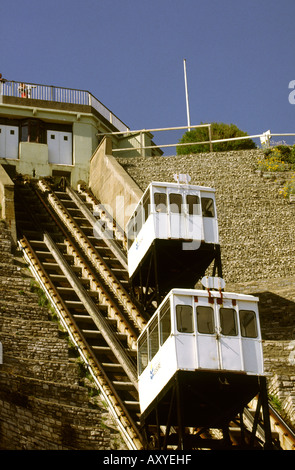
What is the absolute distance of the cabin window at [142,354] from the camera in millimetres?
24344

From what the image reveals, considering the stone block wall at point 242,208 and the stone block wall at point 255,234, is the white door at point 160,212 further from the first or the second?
the stone block wall at point 242,208

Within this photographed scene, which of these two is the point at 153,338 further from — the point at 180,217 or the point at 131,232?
the point at 131,232

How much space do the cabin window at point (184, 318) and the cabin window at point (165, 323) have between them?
0.33 m

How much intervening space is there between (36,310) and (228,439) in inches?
317

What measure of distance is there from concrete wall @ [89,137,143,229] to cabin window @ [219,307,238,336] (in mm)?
13627

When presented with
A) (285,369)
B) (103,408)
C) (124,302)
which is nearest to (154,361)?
(103,408)

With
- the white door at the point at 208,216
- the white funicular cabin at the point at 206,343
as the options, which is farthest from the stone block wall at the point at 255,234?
the white door at the point at 208,216

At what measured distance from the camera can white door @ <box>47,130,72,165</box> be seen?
4544 cm

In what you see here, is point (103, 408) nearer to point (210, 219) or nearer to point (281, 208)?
point (210, 219)

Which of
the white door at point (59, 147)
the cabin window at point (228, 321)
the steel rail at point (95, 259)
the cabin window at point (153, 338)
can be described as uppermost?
the white door at point (59, 147)

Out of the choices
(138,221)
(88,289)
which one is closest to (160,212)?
(138,221)

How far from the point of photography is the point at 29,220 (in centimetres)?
3647

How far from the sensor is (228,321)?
22750 mm
